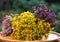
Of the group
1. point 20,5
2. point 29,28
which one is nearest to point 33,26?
point 29,28

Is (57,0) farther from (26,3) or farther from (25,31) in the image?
(25,31)

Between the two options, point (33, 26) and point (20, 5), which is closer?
point (33, 26)

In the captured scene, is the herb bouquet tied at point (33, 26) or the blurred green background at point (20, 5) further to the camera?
the blurred green background at point (20, 5)

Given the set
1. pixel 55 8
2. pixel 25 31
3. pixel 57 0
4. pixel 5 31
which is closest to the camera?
pixel 25 31

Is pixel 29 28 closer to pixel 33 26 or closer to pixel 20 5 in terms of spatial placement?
pixel 33 26

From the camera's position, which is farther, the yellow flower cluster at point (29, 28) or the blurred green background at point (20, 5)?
the blurred green background at point (20, 5)

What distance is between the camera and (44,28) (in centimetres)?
197

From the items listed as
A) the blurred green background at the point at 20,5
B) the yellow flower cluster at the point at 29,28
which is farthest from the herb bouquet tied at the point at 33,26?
the blurred green background at the point at 20,5

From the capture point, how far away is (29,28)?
195cm

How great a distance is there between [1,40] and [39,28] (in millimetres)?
308

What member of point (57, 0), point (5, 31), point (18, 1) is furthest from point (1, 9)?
point (5, 31)

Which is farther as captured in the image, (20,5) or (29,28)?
(20,5)

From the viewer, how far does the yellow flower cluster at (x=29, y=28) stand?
1.94 metres

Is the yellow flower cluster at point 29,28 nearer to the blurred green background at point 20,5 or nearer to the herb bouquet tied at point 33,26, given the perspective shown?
the herb bouquet tied at point 33,26
